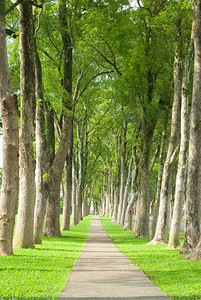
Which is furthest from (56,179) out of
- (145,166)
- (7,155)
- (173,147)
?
(7,155)

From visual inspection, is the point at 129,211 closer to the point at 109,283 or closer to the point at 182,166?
the point at 182,166

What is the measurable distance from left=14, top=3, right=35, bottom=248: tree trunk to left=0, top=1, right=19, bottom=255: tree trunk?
265 cm

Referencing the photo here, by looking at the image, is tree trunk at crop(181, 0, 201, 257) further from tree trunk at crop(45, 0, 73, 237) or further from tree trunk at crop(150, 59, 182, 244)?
tree trunk at crop(45, 0, 73, 237)

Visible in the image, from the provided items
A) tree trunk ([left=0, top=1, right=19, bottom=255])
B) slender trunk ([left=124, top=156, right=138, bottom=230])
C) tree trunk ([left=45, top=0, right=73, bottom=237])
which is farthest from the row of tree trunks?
slender trunk ([left=124, top=156, right=138, bottom=230])

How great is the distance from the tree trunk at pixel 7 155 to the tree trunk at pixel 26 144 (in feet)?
8.70

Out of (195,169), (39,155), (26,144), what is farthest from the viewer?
(39,155)

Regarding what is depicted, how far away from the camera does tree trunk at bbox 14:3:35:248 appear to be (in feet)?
46.1

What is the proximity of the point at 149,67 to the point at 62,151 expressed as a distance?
600 centimetres

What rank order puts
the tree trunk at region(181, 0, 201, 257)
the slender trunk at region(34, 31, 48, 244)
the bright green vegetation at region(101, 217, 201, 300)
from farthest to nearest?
the slender trunk at region(34, 31, 48, 244)
the tree trunk at region(181, 0, 201, 257)
the bright green vegetation at region(101, 217, 201, 300)

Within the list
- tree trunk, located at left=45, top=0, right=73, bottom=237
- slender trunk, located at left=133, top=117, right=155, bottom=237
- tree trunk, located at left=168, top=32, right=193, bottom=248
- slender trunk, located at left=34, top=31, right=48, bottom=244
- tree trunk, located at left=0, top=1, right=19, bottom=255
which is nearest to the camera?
tree trunk, located at left=0, top=1, right=19, bottom=255

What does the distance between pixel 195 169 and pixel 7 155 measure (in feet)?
18.3

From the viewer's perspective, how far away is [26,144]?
14.1 m

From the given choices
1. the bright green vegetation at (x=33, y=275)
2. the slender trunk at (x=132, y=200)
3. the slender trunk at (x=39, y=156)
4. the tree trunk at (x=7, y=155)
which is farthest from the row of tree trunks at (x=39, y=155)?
the slender trunk at (x=132, y=200)

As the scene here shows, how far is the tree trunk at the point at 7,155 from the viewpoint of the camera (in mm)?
11172
